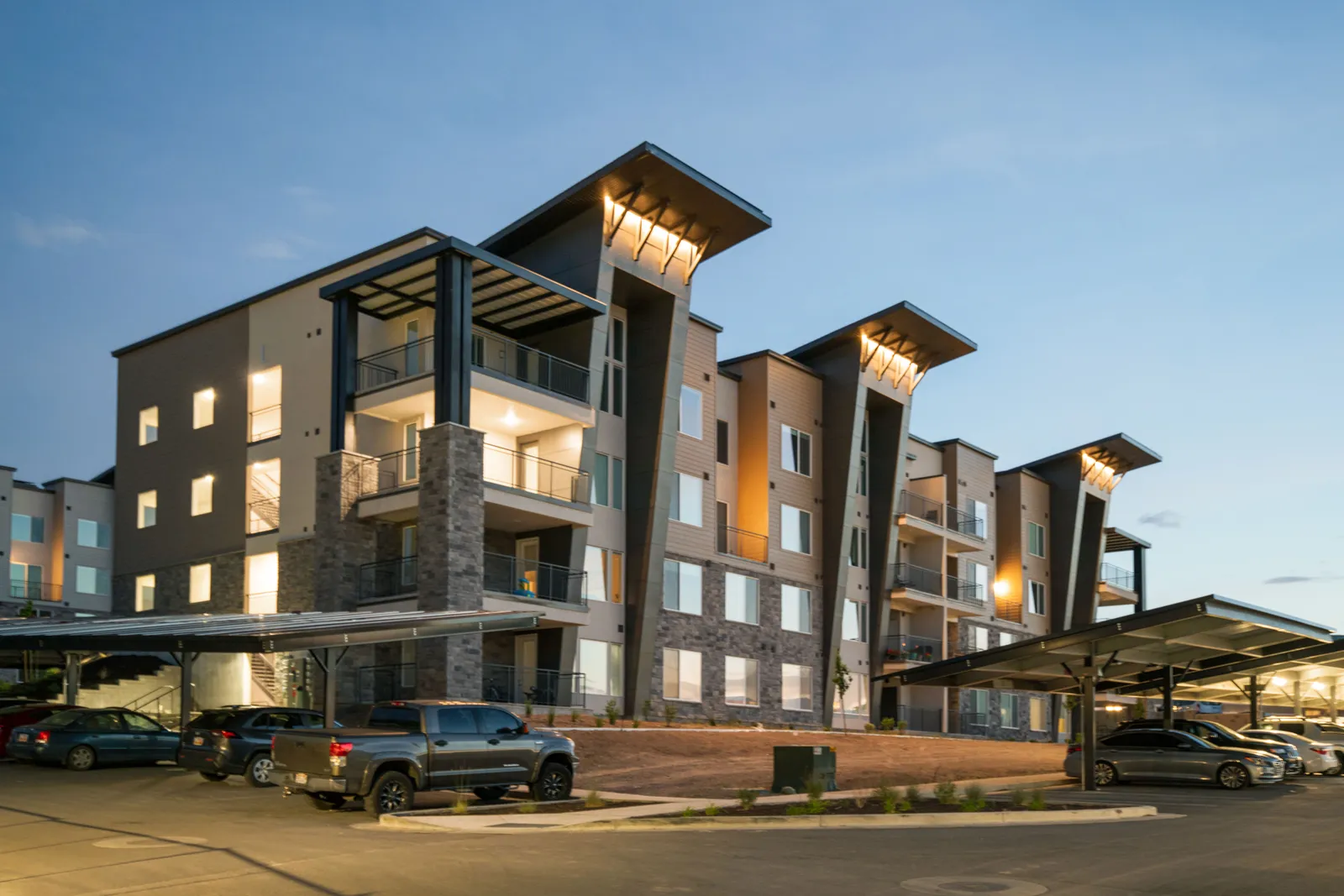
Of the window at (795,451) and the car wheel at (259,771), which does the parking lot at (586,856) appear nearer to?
the car wheel at (259,771)

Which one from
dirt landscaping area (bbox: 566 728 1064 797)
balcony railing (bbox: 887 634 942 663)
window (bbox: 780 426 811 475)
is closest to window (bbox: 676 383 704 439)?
window (bbox: 780 426 811 475)

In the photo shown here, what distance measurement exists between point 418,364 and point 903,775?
17.6 meters

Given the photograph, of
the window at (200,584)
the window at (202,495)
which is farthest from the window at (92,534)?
the window at (200,584)

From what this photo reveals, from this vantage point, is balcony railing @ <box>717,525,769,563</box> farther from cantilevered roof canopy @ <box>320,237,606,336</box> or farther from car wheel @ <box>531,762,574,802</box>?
car wheel @ <box>531,762,574,802</box>

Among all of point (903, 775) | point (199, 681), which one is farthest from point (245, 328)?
point (903, 775)

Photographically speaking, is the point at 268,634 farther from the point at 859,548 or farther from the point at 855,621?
the point at 859,548

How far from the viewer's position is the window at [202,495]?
146ft

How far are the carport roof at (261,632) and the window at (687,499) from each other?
17531 millimetres

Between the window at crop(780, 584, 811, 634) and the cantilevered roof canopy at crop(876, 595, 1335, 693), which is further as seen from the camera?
the window at crop(780, 584, 811, 634)

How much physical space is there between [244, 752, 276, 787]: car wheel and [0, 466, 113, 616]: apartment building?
3532cm

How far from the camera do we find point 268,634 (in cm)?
2334

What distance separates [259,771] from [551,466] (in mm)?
17444

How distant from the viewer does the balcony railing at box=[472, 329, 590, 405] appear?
130 ft

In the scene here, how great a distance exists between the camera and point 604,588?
41.9 metres
